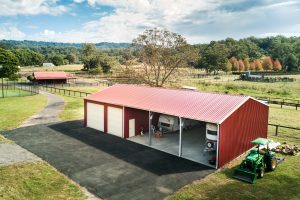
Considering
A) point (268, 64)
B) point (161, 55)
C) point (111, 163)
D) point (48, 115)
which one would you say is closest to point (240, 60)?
point (268, 64)

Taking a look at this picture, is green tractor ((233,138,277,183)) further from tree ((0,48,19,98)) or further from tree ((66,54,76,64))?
tree ((66,54,76,64))

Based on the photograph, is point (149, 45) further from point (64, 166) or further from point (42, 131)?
point (64, 166)

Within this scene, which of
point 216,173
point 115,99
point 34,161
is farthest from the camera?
point 115,99

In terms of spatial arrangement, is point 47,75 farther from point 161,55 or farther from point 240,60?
point 240,60

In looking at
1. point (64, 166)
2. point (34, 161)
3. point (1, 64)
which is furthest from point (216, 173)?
point (1, 64)

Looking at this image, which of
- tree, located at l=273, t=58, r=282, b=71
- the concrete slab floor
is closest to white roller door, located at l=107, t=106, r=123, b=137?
the concrete slab floor

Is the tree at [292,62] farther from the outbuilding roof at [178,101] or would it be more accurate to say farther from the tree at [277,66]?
the outbuilding roof at [178,101]
